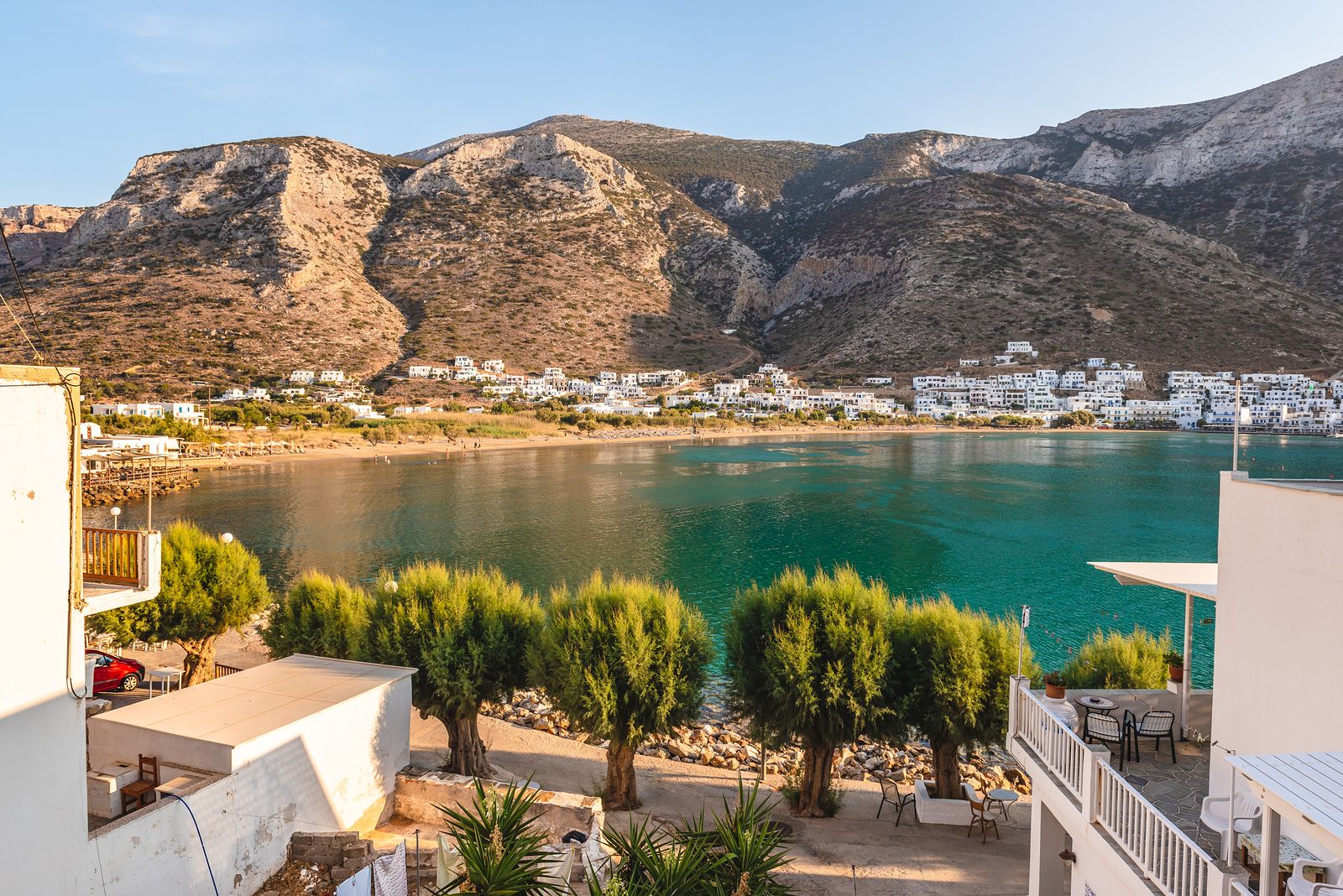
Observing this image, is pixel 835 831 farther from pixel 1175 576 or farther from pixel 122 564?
pixel 122 564

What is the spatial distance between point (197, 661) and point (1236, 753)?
16.0m

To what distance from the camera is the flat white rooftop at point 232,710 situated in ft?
24.1

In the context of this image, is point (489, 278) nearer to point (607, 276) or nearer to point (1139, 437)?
point (607, 276)

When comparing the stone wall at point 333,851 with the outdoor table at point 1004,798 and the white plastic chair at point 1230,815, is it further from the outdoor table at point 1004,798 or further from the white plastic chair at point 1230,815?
the outdoor table at point 1004,798

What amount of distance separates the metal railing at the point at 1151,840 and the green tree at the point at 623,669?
5.76 meters

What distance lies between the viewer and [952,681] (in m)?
10.1

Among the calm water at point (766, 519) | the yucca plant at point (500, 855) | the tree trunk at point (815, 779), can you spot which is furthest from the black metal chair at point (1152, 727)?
the calm water at point (766, 519)

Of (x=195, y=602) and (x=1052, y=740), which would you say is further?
(x=195, y=602)

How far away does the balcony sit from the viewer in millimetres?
6496

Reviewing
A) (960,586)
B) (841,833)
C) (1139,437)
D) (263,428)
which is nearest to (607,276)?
(263,428)

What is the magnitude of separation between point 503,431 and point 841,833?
72360 mm

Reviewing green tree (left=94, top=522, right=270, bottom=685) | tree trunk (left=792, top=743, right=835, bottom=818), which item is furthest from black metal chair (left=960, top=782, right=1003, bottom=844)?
green tree (left=94, top=522, right=270, bottom=685)

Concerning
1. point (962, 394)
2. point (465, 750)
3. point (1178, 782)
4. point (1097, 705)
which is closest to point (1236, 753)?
point (1178, 782)

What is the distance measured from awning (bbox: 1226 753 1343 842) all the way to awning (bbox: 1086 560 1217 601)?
3191 millimetres
